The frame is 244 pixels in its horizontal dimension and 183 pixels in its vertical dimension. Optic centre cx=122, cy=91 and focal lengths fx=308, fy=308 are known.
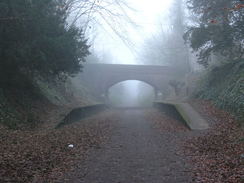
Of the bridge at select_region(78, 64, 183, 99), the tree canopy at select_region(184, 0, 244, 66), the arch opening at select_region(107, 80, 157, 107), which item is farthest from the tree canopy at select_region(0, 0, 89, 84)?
the arch opening at select_region(107, 80, 157, 107)

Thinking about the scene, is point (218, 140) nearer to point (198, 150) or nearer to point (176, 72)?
point (198, 150)

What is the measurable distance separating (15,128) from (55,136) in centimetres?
156

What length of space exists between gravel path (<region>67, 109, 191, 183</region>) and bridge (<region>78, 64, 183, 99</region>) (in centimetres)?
3155

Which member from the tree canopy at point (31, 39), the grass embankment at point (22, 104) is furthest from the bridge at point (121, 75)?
the tree canopy at point (31, 39)

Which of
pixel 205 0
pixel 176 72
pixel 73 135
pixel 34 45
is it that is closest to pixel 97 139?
pixel 73 135

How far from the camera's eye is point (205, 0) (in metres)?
20.4

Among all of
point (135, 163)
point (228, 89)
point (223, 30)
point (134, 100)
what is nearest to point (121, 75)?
point (223, 30)

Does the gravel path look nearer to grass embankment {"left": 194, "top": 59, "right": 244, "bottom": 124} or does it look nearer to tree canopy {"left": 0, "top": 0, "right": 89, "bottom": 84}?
grass embankment {"left": 194, "top": 59, "right": 244, "bottom": 124}

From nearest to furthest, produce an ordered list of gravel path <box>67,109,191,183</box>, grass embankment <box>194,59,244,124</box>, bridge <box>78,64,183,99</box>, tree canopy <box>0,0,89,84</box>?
gravel path <box>67,109,191,183</box> < tree canopy <box>0,0,89,84</box> < grass embankment <box>194,59,244,124</box> < bridge <box>78,64,183,99</box>

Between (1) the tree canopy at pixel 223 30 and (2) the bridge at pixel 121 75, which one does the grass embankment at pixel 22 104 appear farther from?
(2) the bridge at pixel 121 75

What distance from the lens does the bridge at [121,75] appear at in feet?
140

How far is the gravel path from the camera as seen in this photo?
6.38 meters

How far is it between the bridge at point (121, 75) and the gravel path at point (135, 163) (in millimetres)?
31554

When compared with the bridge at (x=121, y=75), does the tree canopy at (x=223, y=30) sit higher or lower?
lower
